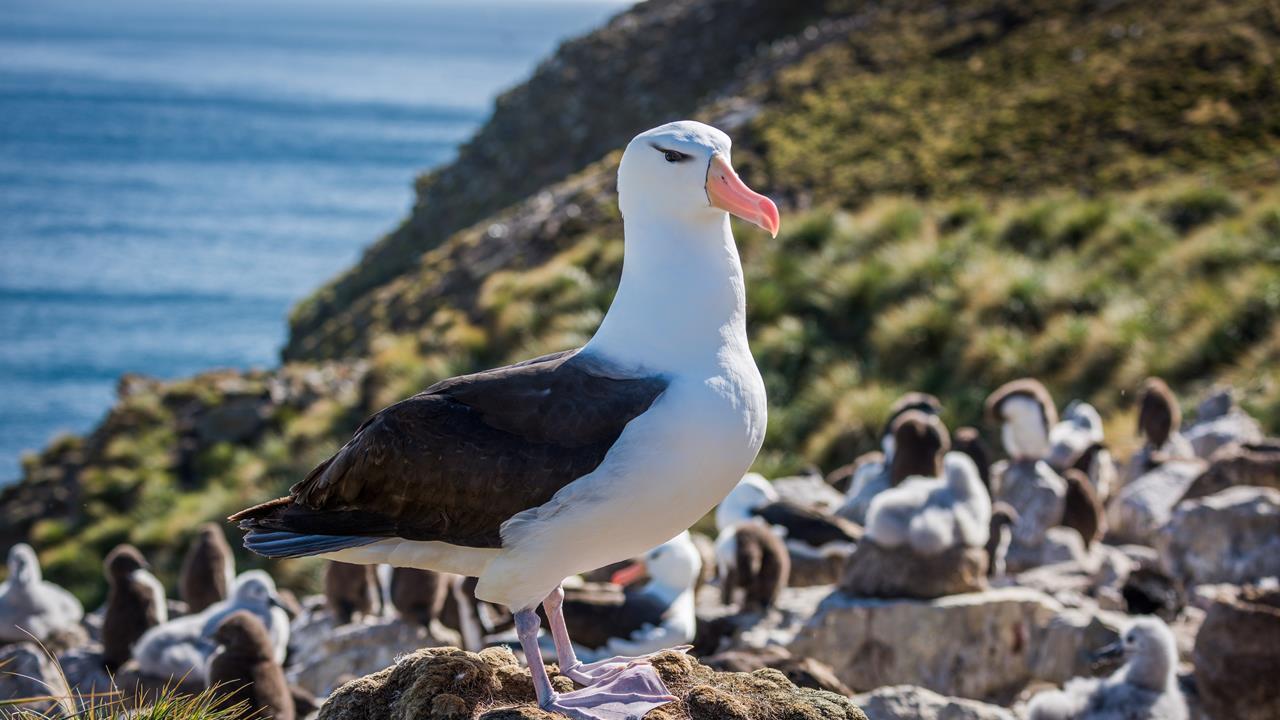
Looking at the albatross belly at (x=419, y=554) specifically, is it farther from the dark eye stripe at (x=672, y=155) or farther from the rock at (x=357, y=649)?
the rock at (x=357, y=649)

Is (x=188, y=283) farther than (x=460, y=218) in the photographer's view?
Yes

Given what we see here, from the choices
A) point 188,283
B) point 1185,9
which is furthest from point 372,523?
point 188,283

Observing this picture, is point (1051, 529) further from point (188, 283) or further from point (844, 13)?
point (188, 283)

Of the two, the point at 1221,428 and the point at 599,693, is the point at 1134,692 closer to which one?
the point at 599,693

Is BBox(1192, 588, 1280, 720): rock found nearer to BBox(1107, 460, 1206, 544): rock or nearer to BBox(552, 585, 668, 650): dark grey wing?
BBox(552, 585, 668, 650): dark grey wing

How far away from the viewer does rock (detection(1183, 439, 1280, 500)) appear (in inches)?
397

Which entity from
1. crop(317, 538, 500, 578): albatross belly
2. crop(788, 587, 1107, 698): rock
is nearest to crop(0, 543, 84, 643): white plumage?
crop(788, 587, 1107, 698): rock

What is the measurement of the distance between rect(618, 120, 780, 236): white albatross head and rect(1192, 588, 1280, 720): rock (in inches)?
156

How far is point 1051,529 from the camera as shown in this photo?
1065cm

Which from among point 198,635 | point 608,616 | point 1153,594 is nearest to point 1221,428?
point 1153,594

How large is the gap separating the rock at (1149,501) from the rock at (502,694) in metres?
7.15

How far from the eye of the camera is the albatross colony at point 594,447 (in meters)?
4.07

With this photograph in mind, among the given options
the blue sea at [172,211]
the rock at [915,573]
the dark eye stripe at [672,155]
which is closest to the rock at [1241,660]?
the rock at [915,573]

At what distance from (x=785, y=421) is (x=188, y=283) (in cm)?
5258
